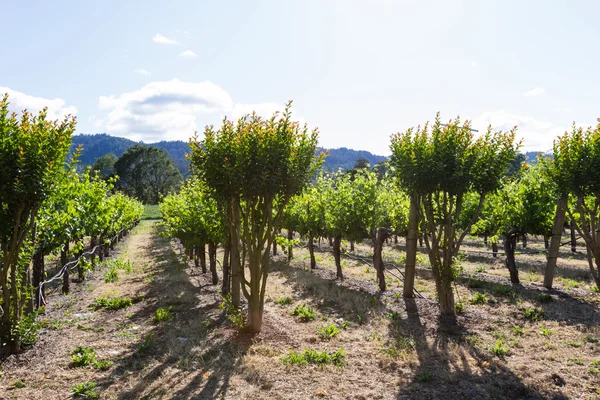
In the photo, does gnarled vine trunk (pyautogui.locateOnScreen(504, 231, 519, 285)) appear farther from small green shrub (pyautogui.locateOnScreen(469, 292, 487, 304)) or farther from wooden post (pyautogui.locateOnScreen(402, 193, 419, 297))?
wooden post (pyautogui.locateOnScreen(402, 193, 419, 297))

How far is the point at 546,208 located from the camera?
16.9 meters

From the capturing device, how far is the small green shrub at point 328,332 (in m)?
8.80

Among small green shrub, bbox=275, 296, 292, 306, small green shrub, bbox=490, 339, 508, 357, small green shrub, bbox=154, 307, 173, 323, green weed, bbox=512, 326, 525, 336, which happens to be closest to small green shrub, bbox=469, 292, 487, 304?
green weed, bbox=512, 326, 525, 336

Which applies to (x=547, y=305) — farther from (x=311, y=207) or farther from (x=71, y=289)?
(x=71, y=289)

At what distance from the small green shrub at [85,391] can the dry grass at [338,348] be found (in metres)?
0.15

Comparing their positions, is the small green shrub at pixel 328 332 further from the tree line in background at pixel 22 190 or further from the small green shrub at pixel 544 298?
the small green shrub at pixel 544 298

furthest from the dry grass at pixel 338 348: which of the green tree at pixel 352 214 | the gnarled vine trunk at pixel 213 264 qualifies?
the green tree at pixel 352 214

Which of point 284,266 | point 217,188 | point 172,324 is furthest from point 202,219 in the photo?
point 284,266

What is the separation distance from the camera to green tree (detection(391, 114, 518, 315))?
9562 millimetres

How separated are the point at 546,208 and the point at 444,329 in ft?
36.2

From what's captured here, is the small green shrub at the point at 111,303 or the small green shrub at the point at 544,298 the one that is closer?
the small green shrub at the point at 544,298

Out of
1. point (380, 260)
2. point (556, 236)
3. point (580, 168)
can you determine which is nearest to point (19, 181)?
point (380, 260)

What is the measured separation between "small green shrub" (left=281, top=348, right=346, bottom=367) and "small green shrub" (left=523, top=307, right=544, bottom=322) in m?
5.80

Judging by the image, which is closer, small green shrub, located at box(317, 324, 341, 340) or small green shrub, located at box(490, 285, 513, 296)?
small green shrub, located at box(317, 324, 341, 340)
